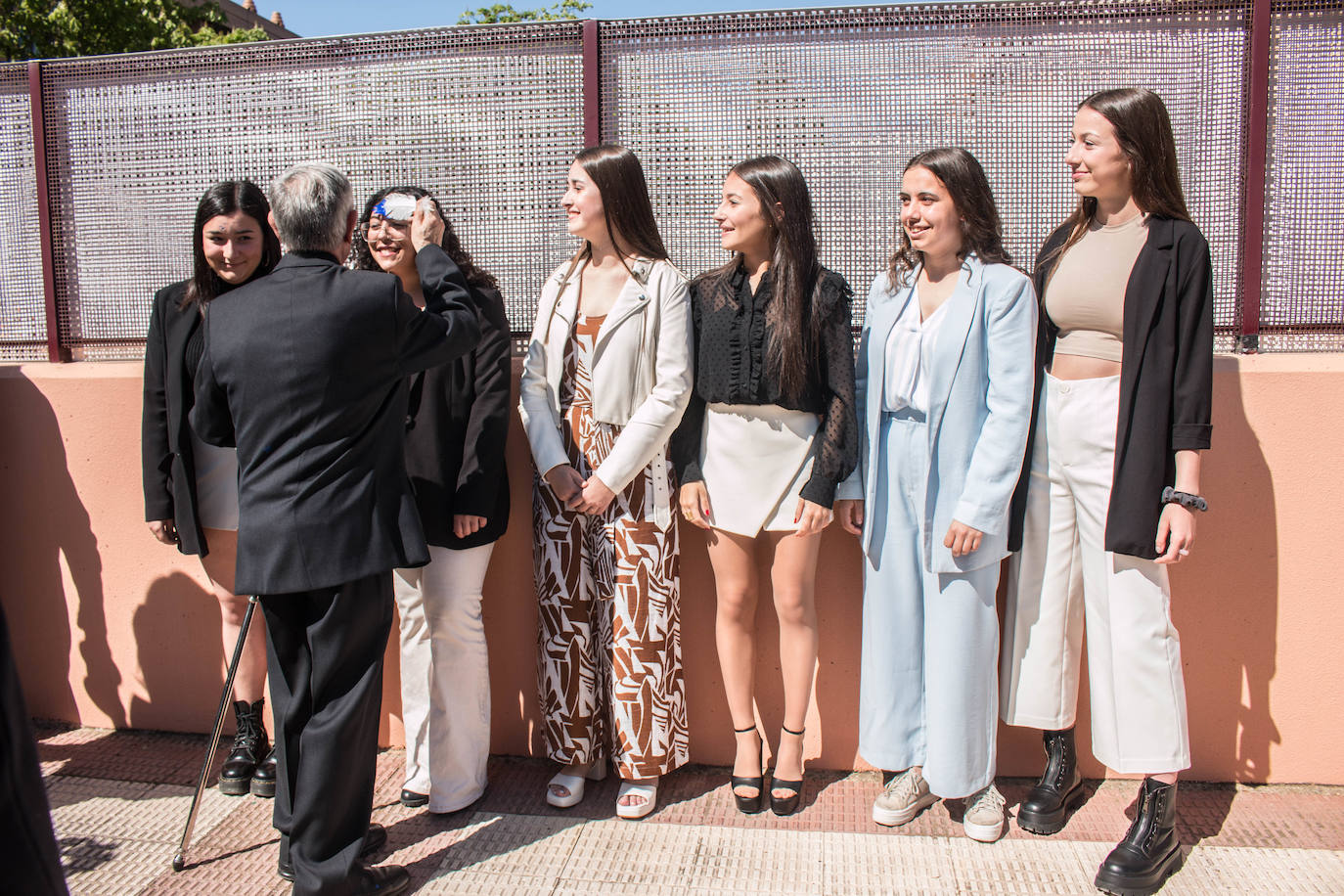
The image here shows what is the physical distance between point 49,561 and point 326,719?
2.20 m

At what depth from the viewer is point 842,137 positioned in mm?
3490

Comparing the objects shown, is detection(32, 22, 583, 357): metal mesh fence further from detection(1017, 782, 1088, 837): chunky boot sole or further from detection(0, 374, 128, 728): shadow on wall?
detection(1017, 782, 1088, 837): chunky boot sole

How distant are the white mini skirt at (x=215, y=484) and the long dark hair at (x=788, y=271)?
1965 mm

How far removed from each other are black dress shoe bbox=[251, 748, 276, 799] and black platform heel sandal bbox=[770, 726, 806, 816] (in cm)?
178

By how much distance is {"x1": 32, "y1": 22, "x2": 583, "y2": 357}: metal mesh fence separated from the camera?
3.67 m

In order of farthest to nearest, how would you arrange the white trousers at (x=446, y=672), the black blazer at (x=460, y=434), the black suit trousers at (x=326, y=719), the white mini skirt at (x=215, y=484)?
the white mini skirt at (x=215, y=484)
the white trousers at (x=446, y=672)
the black blazer at (x=460, y=434)
the black suit trousers at (x=326, y=719)

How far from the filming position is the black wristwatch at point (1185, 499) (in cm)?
268

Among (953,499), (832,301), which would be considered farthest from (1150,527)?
(832,301)

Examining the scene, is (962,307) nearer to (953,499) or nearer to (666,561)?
(953,499)

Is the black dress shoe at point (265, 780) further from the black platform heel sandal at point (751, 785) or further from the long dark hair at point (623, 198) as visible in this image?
the long dark hair at point (623, 198)

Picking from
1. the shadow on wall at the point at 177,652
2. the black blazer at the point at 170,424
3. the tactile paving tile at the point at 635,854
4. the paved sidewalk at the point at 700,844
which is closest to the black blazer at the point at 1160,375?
the paved sidewalk at the point at 700,844

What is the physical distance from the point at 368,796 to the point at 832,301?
6.67 feet

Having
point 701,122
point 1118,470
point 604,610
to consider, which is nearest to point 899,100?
point 701,122

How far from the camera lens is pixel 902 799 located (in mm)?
3109
